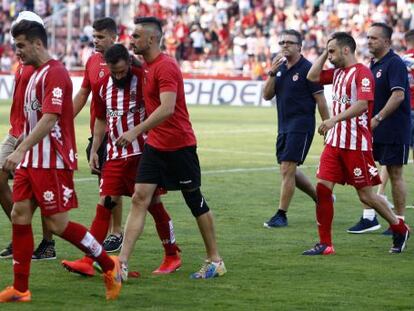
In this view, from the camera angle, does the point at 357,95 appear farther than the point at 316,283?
Yes

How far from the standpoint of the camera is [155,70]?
869 cm

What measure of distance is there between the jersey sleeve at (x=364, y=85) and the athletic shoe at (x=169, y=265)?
2172 mm

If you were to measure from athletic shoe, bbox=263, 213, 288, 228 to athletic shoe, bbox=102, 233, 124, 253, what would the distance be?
2104 millimetres

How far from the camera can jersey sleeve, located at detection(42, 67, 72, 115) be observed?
7.80m

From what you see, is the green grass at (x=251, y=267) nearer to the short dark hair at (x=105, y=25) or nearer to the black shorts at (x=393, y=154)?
the black shorts at (x=393, y=154)

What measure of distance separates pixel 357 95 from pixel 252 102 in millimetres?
25861

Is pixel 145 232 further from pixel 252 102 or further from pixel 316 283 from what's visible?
pixel 252 102

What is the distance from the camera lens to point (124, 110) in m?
9.41

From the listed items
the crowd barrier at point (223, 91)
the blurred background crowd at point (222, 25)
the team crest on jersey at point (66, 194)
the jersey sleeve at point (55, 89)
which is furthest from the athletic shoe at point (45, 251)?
the blurred background crowd at point (222, 25)

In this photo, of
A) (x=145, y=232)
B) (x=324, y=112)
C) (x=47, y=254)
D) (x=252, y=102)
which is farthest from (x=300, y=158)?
(x=252, y=102)

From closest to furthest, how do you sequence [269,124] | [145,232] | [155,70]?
[155,70] < [145,232] < [269,124]

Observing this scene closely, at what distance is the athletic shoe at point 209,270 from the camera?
9.00 m

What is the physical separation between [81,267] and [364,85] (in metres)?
2.99

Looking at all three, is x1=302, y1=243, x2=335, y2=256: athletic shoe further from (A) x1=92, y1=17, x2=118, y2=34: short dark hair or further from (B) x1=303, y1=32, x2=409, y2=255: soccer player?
(A) x1=92, y1=17, x2=118, y2=34: short dark hair
